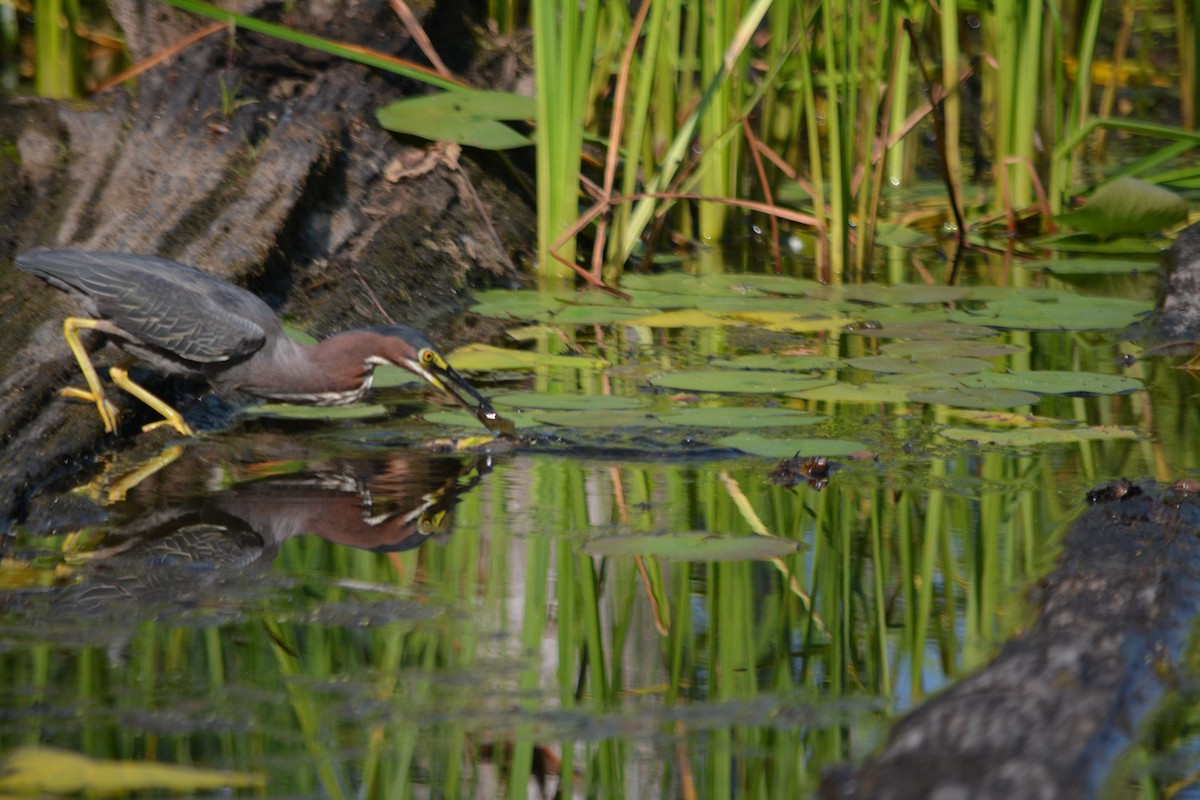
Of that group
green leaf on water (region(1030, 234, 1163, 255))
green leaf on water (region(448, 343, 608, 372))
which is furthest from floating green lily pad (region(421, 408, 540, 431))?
green leaf on water (region(1030, 234, 1163, 255))

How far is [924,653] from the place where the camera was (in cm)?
242

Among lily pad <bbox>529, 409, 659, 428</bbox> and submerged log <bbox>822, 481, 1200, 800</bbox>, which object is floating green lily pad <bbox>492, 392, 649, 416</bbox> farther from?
submerged log <bbox>822, 481, 1200, 800</bbox>

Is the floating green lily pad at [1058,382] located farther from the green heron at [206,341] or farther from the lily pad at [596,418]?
the green heron at [206,341]

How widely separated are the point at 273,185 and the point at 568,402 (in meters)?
1.68

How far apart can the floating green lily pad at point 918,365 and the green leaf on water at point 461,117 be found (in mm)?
1824

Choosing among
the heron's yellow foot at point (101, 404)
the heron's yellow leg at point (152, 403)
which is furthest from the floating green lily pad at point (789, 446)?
the heron's yellow foot at point (101, 404)

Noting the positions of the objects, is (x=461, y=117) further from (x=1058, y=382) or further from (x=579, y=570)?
(x=579, y=570)

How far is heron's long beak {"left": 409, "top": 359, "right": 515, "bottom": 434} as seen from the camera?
12.4ft

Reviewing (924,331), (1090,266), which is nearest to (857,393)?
(924,331)

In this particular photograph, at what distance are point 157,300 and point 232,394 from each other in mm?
571

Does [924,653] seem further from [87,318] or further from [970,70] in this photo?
[970,70]

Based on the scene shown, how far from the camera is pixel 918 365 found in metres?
4.47

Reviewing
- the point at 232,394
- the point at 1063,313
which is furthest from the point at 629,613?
the point at 1063,313

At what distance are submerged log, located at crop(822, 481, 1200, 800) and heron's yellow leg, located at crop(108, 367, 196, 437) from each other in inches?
89.2
